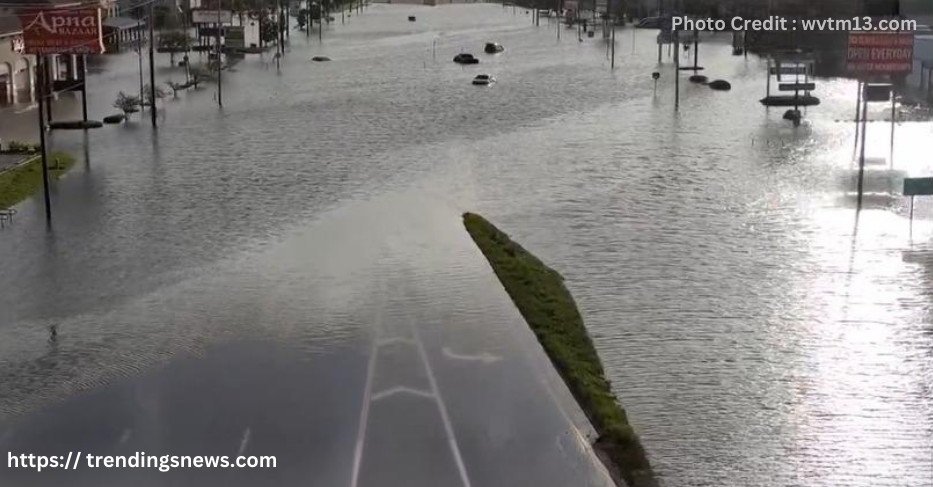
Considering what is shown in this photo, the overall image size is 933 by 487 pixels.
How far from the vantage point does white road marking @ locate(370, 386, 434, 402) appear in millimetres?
4438

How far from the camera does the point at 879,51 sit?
28.1ft

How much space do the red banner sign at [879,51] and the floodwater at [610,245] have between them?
2.95 ft

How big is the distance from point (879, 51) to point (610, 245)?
2.92 metres

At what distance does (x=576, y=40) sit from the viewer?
27266 millimetres

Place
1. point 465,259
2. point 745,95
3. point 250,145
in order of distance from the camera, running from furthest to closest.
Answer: point 745,95 → point 250,145 → point 465,259

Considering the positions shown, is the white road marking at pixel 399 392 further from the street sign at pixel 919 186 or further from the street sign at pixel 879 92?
the street sign at pixel 879 92

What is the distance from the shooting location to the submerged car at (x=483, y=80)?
16.9 metres

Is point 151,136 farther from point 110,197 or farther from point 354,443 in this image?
point 354,443

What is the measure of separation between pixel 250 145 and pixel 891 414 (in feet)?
26.3

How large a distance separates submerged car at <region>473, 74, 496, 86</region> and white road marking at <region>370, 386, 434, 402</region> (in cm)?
1267

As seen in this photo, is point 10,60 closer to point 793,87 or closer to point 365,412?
point 793,87

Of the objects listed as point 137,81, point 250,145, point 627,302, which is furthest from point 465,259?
point 137,81

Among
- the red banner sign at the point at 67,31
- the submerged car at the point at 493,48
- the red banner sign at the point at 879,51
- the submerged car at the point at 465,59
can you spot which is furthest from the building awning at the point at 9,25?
the submerged car at the point at 493,48

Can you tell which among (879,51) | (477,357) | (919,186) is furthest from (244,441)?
(879,51)
